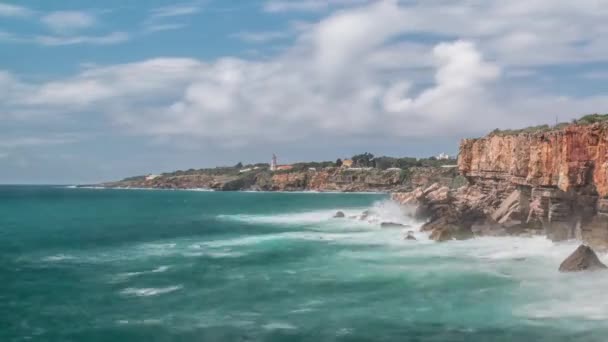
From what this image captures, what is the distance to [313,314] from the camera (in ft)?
75.9

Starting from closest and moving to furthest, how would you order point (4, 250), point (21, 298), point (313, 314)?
point (313, 314)
point (21, 298)
point (4, 250)

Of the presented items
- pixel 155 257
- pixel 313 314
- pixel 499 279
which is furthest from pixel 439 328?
pixel 155 257

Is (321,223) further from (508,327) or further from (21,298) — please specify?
(508,327)

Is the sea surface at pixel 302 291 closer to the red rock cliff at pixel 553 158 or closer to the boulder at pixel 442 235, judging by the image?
the boulder at pixel 442 235

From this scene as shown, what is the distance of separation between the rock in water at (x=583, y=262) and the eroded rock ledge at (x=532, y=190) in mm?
4593

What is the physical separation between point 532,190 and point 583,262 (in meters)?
12.9

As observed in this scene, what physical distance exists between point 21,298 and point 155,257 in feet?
39.4

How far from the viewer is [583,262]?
28172 millimetres

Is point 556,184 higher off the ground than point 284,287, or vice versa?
point 556,184

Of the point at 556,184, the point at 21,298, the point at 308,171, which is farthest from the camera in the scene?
the point at 308,171

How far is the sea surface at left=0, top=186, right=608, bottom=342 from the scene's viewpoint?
20.9 m

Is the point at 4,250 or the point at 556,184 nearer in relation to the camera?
the point at 556,184

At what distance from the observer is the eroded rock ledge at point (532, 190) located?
33.2 m

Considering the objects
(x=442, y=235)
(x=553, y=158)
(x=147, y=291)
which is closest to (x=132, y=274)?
(x=147, y=291)
